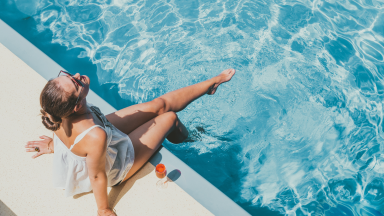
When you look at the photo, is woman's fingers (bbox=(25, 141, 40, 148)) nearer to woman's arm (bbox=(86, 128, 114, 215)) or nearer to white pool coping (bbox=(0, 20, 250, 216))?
white pool coping (bbox=(0, 20, 250, 216))

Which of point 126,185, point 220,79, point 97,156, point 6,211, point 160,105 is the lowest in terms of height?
point 6,211

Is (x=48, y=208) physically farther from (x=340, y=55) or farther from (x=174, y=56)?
(x=340, y=55)

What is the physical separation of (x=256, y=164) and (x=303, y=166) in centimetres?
66

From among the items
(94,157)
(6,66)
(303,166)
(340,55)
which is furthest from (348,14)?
(6,66)

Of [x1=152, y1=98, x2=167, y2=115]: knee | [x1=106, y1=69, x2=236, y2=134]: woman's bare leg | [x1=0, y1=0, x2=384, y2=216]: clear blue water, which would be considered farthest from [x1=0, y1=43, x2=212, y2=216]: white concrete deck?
[x1=0, y1=0, x2=384, y2=216]: clear blue water

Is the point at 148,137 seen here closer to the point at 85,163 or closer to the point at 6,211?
the point at 85,163

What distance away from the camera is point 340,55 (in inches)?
188

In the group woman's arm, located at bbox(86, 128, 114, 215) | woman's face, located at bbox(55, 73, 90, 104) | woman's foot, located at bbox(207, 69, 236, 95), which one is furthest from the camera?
woman's foot, located at bbox(207, 69, 236, 95)

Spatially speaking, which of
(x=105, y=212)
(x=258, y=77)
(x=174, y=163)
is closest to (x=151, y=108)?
(x=174, y=163)

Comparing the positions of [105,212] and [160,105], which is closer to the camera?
[105,212]

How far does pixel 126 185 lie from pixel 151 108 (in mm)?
817

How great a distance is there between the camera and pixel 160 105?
118 inches

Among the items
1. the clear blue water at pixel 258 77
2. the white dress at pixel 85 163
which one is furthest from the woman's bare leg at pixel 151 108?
the clear blue water at pixel 258 77

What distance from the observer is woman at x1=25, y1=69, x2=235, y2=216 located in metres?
1.84
